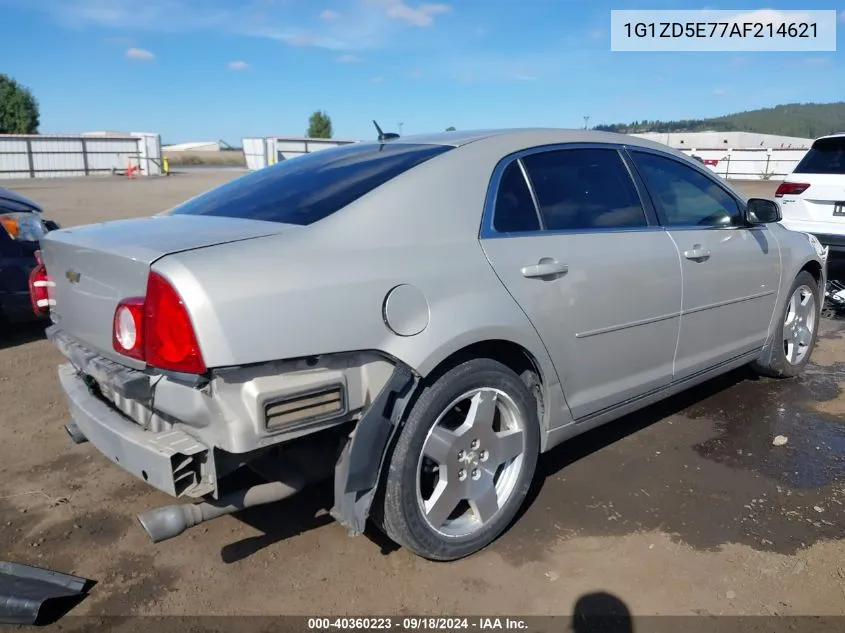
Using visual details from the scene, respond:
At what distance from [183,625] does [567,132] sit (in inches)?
110

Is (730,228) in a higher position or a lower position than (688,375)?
higher

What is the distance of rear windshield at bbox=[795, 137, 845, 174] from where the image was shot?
7.16 meters

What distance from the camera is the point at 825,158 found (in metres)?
7.30

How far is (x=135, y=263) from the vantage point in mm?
2209

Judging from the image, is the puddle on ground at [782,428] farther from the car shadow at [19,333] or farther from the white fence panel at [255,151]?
the white fence panel at [255,151]

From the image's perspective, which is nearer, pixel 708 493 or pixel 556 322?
pixel 556 322

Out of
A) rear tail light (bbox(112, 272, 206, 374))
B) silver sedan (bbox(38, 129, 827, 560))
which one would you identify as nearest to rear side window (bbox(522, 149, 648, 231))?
silver sedan (bbox(38, 129, 827, 560))

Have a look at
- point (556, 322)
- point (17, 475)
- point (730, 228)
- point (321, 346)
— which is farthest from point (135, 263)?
point (730, 228)

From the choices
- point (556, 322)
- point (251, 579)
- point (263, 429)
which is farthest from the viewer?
point (556, 322)

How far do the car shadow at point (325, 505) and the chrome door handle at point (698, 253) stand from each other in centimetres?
113

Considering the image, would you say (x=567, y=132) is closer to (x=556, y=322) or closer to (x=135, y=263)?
(x=556, y=322)

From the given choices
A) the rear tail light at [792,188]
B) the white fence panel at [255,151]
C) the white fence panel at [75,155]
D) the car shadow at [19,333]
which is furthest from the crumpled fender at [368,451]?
the white fence panel at [75,155]

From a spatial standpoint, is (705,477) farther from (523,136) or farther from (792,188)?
(792,188)

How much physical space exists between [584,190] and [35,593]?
2868 mm
